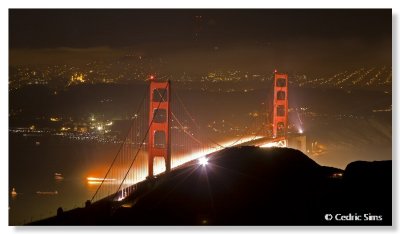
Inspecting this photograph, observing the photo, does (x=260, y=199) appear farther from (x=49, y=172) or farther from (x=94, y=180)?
(x=49, y=172)

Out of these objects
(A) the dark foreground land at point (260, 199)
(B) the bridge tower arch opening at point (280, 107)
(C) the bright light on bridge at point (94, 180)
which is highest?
(B) the bridge tower arch opening at point (280, 107)

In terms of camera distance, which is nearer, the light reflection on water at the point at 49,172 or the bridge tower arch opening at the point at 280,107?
the bridge tower arch opening at the point at 280,107

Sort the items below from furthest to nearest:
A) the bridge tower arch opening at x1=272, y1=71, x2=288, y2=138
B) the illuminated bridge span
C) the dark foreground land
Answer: the bridge tower arch opening at x1=272, y1=71, x2=288, y2=138 → the illuminated bridge span → the dark foreground land

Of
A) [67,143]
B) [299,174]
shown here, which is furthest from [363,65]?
[67,143]

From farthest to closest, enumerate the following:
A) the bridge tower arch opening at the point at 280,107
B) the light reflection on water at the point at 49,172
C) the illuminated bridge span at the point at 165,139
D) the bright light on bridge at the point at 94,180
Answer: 1. the bright light on bridge at the point at 94,180
2. the light reflection on water at the point at 49,172
3. the bridge tower arch opening at the point at 280,107
4. the illuminated bridge span at the point at 165,139

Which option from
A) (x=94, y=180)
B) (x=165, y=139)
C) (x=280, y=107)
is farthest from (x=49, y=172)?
(x=165, y=139)

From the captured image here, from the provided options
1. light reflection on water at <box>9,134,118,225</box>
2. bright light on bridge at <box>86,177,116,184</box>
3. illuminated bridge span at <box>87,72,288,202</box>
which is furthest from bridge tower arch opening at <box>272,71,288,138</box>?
bright light on bridge at <box>86,177,116,184</box>

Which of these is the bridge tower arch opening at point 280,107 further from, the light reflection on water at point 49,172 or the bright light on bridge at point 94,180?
the bright light on bridge at point 94,180

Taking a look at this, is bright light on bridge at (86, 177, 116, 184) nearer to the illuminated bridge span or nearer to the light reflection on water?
the illuminated bridge span
